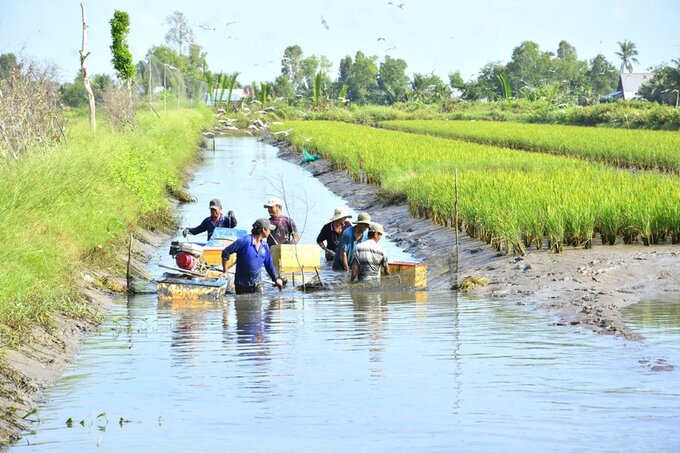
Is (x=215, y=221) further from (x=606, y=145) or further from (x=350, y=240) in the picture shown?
(x=606, y=145)

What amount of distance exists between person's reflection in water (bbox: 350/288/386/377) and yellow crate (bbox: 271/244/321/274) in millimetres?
1576

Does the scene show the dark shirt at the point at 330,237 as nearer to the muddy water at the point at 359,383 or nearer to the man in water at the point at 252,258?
the man in water at the point at 252,258

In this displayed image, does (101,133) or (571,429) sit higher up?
(101,133)

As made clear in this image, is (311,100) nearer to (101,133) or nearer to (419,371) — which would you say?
(101,133)

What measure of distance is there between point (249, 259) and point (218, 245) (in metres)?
2.21

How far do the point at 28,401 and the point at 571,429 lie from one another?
367 cm

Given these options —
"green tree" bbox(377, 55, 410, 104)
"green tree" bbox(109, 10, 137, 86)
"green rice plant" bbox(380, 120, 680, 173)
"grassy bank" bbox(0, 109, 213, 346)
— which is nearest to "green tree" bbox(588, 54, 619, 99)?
"green tree" bbox(377, 55, 410, 104)

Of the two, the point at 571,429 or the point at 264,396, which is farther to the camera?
the point at 264,396

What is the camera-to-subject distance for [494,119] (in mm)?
77438

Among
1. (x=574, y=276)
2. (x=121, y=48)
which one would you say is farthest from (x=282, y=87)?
(x=574, y=276)

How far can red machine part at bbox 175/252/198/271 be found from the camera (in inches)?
530

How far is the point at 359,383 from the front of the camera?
8.50 metres

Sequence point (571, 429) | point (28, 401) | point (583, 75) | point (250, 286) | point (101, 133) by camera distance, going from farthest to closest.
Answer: point (583, 75), point (101, 133), point (250, 286), point (28, 401), point (571, 429)

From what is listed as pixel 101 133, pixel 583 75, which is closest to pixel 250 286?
pixel 101 133
